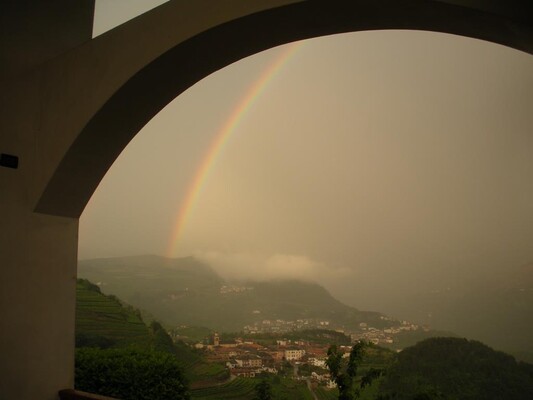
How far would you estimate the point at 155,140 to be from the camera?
31.4 ft

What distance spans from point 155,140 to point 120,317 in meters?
4.05

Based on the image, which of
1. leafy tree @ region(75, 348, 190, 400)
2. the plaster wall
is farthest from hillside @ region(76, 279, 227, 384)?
the plaster wall

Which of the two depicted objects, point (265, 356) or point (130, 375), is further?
point (265, 356)

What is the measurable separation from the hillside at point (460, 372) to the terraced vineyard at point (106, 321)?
14.9 ft

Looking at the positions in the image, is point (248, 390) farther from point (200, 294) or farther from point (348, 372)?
point (200, 294)

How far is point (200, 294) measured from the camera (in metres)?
11.8

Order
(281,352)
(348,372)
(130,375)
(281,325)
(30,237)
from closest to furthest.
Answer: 1. (30,237)
2. (348,372)
3. (130,375)
4. (281,352)
5. (281,325)

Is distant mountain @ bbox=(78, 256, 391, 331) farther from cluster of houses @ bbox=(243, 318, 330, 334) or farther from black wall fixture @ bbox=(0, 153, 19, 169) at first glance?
black wall fixture @ bbox=(0, 153, 19, 169)

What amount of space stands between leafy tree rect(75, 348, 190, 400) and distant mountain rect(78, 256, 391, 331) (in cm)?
544

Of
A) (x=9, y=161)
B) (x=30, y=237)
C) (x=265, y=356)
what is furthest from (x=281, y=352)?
(x=9, y=161)

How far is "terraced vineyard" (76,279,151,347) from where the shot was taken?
7.48 meters

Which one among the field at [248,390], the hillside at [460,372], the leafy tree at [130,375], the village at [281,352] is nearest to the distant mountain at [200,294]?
the village at [281,352]

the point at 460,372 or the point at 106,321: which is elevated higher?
the point at 106,321

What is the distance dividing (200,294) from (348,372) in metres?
8.34
